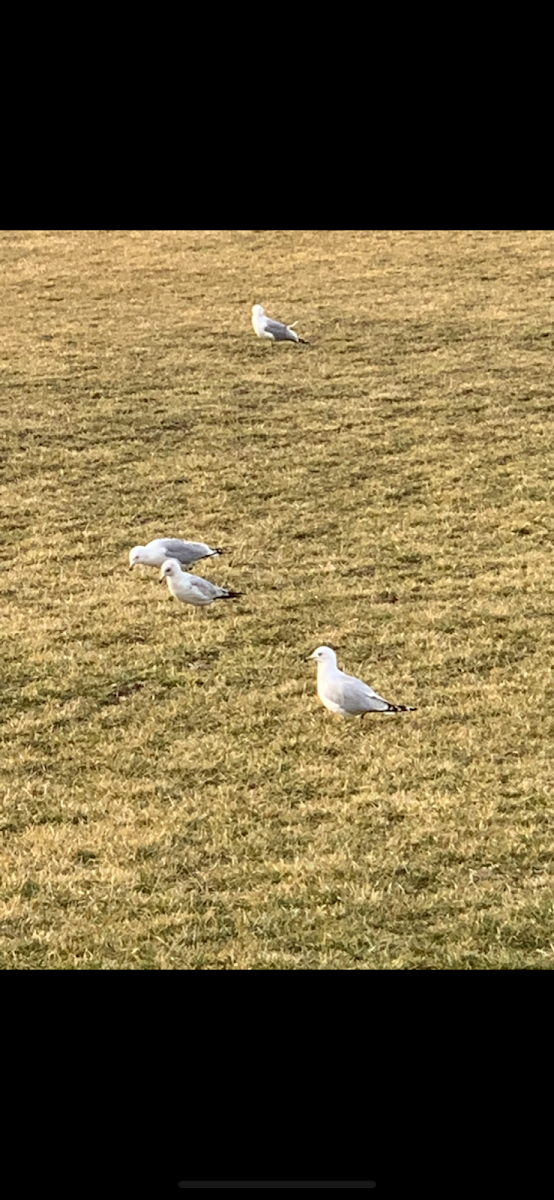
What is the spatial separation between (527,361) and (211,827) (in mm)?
8594

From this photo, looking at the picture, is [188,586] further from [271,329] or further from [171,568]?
[271,329]

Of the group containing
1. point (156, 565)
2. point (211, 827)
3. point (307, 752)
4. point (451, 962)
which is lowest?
point (451, 962)

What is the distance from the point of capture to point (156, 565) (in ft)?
27.9

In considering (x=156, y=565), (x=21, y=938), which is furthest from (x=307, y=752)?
(x=156, y=565)

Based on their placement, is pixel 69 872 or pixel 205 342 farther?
pixel 205 342

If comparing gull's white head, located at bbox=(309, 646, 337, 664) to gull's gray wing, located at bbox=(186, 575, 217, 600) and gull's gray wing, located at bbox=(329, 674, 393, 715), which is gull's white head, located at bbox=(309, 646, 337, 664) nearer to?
gull's gray wing, located at bbox=(329, 674, 393, 715)

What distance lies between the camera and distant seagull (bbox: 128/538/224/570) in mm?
8352

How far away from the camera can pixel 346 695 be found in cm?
632

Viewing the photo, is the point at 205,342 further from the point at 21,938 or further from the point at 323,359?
the point at 21,938

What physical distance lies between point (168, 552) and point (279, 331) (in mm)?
5657

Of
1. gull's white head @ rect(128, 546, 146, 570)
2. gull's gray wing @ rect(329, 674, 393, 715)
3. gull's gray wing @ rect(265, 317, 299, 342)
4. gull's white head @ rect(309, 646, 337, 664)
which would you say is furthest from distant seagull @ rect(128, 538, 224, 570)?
gull's gray wing @ rect(265, 317, 299, 342)

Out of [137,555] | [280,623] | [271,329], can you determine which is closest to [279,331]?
[271,329]

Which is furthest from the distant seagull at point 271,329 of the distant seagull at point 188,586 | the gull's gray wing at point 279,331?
the distant seagull at point 188,586

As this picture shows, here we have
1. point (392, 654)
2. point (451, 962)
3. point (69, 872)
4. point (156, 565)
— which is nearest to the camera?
point (451, 962)
